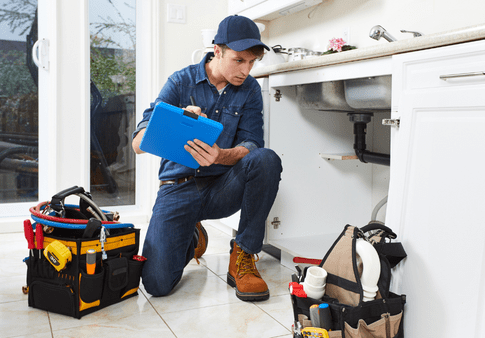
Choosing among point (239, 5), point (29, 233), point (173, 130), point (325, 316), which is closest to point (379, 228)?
point (325, 316)

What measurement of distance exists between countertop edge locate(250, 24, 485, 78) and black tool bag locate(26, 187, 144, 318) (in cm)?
85

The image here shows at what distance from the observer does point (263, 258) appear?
2.06 meters

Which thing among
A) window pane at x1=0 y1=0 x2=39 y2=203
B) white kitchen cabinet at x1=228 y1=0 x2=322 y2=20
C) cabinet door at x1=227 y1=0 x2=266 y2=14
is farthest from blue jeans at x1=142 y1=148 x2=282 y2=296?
window pane at x1=0 y1=0 x2=39 y2=203

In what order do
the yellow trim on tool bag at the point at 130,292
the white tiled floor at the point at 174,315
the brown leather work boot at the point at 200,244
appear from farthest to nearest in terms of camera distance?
the brown leather work boot at the point at 200,244, the yellow trim on tool bag at the point at 130,292, the white tiled floor at the point at 174,315

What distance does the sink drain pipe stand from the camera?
180cm

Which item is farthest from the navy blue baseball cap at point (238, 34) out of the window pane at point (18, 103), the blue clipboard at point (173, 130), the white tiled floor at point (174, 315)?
the window pane at point (18, 103)

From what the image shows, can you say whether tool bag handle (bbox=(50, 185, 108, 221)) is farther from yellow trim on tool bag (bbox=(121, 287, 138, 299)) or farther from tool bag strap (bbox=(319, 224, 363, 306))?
tool bag strap (bbox=(319, 224, 363, 306))

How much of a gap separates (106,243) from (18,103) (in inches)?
61.3

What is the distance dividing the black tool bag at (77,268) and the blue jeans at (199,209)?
12cm

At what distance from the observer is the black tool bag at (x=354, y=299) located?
1.03m

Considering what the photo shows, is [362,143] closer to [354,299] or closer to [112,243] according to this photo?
[354,299]

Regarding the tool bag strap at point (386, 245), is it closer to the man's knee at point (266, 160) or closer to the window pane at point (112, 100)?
the man's knee at point (266, 160)

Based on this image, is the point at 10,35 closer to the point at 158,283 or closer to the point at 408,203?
the point at 158,283

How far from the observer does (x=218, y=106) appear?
1.71m
